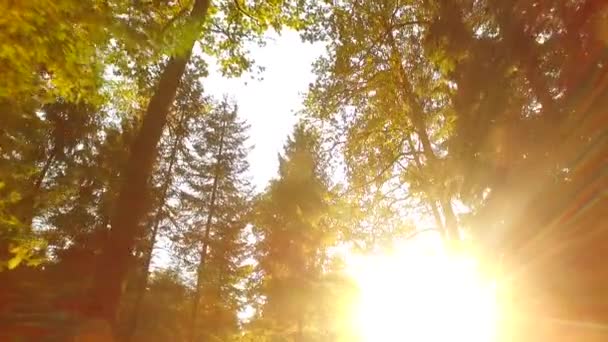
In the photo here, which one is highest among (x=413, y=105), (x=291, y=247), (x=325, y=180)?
(x=325, y=180)

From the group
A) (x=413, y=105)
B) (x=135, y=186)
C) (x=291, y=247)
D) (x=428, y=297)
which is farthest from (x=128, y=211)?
(x=291, y=247)

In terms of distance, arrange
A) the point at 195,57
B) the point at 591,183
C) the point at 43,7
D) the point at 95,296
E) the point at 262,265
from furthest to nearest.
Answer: the point at 262,265
the point at 195,57
the point at 95,296
the point at 591,183
the point at 43,7

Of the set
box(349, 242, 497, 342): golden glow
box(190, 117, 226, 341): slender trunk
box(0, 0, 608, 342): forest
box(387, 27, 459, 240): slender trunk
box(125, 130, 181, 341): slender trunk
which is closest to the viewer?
box(0, 0, 608, 342): forest

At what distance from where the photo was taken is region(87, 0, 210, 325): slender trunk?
269 inches

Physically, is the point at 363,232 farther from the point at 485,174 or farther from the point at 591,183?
the point at 591,183

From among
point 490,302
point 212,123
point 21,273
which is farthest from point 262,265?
point 490,302

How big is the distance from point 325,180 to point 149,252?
33.0 ft

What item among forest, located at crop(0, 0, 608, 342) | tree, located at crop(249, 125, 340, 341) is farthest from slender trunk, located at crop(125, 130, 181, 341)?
tree, located at crop(249, 125, 340, 341)

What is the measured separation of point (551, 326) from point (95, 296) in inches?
281

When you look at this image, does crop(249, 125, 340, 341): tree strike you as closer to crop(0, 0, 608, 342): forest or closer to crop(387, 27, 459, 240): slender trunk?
crop(0, 0, 608, 342): forest

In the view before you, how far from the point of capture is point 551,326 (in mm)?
6168

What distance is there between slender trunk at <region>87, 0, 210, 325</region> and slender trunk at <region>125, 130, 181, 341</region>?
511 inches

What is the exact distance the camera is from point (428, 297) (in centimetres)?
1292

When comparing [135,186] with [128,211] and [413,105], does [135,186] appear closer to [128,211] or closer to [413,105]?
[128,211]
